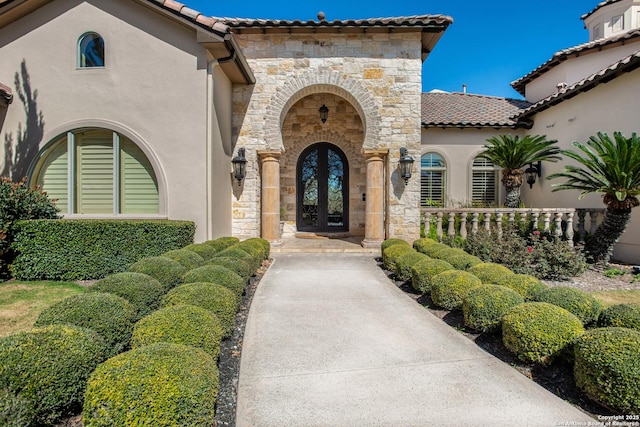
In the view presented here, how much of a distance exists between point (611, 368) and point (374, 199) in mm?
7946

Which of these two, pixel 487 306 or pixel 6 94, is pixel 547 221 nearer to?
pixel 487 306

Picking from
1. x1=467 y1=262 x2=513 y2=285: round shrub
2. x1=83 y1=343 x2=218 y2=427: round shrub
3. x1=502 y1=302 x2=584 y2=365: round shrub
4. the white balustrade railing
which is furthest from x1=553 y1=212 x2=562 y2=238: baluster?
x1=83 y1=343 x2=218 y2=427: round shrub

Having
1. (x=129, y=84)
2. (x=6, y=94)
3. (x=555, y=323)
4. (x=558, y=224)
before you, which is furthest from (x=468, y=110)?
(x=6, y=94)

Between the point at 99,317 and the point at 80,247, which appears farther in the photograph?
the point at 80,247

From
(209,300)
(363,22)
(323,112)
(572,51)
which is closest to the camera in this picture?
(209,300)

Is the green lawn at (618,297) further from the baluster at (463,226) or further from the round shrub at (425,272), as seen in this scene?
the baluster at (463,226)

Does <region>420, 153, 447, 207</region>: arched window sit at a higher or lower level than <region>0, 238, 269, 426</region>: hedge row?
higher

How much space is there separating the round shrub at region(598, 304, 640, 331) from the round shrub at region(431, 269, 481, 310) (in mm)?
1556

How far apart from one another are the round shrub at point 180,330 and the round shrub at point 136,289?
94 centimetres

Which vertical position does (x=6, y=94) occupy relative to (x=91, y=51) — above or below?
below

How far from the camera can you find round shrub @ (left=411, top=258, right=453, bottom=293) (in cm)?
612

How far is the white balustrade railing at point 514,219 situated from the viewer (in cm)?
1019

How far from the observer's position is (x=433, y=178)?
14.4 m

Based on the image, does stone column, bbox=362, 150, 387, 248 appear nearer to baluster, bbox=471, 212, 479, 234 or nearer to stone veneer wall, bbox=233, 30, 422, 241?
stone veneer wall, bbox=233, 30, 422, 241
